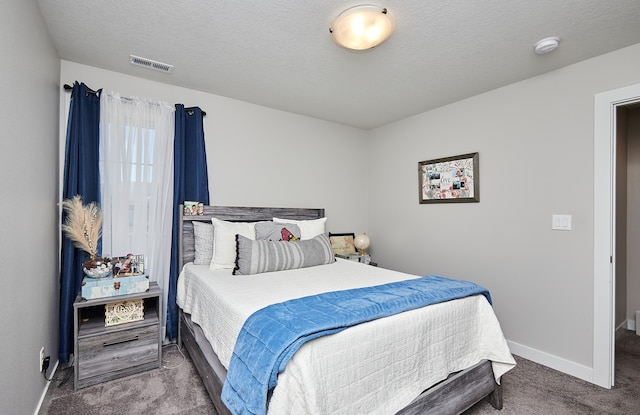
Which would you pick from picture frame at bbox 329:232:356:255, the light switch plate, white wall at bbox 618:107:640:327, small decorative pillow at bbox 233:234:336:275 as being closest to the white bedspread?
small decorative pillow at bbox 233:234:336:275

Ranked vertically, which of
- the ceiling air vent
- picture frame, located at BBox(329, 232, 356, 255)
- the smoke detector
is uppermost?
the ceiling air vent

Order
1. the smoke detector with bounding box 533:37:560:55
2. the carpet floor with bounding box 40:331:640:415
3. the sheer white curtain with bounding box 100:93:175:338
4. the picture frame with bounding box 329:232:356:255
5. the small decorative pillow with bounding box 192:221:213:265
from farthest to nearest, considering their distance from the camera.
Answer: the picture frame with bounding box 329:232:356:255
the small decorative pillow with bounding box 192:221:213:265
the sheer white curtain with bounding box 100:93:175:338
the smoke detector with bounding box 533:37:560:55
the carpet floor with bounding box 40:331:640:415

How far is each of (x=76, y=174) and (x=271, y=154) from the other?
1803 mm

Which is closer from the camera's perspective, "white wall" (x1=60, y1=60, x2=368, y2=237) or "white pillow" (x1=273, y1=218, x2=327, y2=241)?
"white wall" (x1=60, y1=60, x2=368, y2=237)

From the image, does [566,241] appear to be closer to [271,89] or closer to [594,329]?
[594,329]

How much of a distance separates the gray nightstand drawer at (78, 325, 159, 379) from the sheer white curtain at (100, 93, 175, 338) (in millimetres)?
530

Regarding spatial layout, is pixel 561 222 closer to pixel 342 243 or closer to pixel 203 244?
pixel 342 243

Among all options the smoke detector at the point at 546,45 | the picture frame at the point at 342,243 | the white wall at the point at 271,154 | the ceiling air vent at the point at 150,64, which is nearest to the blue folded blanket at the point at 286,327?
the smoke detector at the point at 546,45

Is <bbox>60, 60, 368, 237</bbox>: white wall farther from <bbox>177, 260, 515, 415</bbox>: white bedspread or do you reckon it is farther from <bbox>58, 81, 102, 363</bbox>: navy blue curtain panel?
<bbox>177, 260, 515, 415</bbox>: white bedspread

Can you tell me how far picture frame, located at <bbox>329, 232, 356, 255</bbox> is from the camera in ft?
12.8

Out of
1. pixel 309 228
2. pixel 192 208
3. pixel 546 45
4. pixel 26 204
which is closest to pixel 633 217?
pixel 546 45

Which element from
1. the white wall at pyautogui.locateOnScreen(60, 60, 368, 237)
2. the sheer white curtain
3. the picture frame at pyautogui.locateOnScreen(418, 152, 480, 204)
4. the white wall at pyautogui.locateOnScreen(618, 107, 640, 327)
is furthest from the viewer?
the white wall at pyautogui.locateOnScreen(618, 107, 640, 327)

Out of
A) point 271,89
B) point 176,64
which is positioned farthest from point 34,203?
point 271,89

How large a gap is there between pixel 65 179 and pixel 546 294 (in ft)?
13.3
